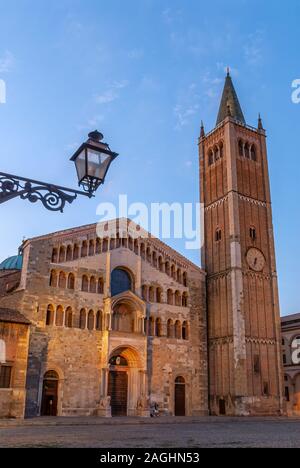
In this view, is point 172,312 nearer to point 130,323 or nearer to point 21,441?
point 130,323

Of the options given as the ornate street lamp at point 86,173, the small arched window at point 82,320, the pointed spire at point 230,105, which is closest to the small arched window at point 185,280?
the small arched window at point 82,320

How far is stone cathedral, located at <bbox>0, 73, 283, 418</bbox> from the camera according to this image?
28.9 m

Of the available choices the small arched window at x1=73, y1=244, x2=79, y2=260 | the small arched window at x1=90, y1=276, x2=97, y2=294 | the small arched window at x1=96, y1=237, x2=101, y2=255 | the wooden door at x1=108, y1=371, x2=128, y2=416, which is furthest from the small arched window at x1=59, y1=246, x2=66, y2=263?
the wooden door at x1=108, y1=371, x2=128, y2=416

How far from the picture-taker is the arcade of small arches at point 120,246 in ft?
104

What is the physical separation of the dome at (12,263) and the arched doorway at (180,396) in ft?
65.1

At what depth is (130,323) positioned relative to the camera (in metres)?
33.6

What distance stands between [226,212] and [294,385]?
25.8m

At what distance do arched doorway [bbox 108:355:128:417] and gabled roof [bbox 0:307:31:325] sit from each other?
7323 millimetres

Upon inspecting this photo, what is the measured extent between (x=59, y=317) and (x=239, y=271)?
1387cm

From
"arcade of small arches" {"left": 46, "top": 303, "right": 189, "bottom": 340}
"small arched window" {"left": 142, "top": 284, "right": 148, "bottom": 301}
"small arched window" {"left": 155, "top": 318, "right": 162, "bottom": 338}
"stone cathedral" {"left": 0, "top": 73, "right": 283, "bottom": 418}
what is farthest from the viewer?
"small arched window" {"left": 142, "top": 284, "right": 148, "bottom": 301}

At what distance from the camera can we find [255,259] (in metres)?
37.1

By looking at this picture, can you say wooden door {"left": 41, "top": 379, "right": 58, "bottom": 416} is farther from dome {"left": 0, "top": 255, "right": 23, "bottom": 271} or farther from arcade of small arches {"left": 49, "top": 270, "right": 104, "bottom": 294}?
dome {"left": 0, "top": 255, "right": 23, "bottom": 271}

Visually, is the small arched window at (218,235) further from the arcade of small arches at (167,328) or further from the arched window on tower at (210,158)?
the arcade of small arches at (167,328)
